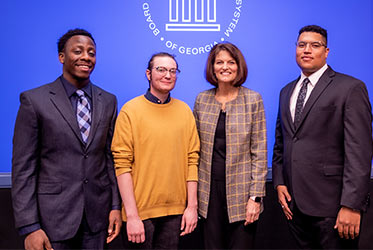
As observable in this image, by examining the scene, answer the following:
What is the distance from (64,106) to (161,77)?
56 centimetres

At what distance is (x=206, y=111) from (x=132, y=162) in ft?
1.83

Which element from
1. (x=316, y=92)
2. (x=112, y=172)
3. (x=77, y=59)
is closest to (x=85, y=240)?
(x=112, y=172)

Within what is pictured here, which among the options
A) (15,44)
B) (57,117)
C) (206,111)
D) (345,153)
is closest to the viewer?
(57,117)

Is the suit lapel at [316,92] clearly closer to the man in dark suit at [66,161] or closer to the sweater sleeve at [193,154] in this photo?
the sweater sleeve at [193,154]

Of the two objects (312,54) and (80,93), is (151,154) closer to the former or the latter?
(80,93)

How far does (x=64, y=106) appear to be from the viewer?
1.61 meters

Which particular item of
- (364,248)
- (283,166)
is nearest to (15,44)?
(283,166)

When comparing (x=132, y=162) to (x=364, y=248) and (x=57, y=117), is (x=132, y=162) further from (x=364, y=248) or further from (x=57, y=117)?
(x=364, y=248)

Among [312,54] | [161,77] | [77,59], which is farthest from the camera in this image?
[312,54]

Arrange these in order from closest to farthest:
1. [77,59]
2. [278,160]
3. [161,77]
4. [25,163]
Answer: [25,163]
[77,59]
[161,77]
[278,160]

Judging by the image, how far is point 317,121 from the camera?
1.79 m

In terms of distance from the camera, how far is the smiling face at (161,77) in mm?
1785

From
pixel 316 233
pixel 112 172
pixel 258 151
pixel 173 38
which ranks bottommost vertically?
pixel 316 233

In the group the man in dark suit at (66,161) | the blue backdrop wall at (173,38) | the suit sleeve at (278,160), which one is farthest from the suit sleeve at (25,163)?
the suit sleeve at (278,160)
